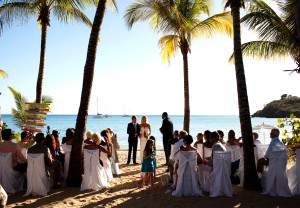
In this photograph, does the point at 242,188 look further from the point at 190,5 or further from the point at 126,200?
the point at 190,5

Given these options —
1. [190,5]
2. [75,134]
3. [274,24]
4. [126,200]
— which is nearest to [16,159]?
[75,134]

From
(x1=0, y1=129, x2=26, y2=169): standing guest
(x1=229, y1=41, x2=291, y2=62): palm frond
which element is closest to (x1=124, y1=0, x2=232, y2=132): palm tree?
(x1=229, y1=41, x2=291, y2=62): palm frond

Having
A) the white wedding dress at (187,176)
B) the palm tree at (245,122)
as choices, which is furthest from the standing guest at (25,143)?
the palm tree at (245,122)

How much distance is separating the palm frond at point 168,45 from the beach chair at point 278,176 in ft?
29.5

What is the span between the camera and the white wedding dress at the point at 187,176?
9344mm

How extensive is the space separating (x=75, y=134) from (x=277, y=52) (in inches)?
327

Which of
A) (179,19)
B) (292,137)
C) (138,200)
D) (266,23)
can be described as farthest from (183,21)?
(138,200)

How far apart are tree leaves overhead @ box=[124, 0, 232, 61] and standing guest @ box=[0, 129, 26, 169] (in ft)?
24.6

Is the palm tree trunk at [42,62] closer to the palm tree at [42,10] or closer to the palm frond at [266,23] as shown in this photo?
the palm tree at [42,10]

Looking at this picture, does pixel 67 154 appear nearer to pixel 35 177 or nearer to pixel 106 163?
pixel 106 163

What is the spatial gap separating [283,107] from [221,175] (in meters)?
88.2

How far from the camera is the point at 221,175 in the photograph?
9.22 meters

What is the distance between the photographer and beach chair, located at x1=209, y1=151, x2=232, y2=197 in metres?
9.20

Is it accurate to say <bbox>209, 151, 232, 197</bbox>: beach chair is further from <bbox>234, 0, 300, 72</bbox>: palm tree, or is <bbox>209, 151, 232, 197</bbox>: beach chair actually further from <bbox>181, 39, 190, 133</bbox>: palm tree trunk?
<bbox>181, 39, 190, 133</bbox>: palm tree trunk
